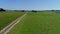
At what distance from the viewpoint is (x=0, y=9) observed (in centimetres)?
11456
